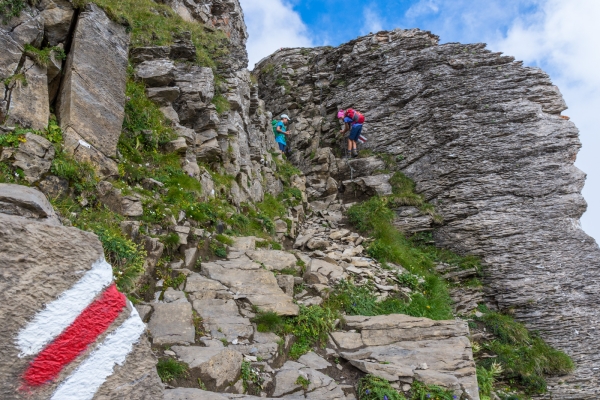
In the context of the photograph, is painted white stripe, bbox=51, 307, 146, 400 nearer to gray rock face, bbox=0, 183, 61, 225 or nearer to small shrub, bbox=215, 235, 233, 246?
gray rock face, bbox=0, 183, 61, 225

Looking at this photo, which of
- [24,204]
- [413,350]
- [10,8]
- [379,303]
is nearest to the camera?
[24,204]

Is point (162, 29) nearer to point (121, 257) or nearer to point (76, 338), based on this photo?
point (121, 257)

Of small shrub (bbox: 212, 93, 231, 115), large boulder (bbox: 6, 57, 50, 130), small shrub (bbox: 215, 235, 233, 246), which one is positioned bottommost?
small shrub (bbox: 215, 235, 233, 246)

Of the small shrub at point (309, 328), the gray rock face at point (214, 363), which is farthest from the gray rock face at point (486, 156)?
the gray rock face at point (214, 363)

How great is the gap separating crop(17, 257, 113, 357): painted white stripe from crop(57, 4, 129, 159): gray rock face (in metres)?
5.74

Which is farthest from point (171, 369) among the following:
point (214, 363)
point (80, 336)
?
point (80, 336)

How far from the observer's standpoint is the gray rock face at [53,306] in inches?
107

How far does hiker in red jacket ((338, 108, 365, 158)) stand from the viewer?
19.9m

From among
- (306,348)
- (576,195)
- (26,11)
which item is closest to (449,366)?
(306,348)

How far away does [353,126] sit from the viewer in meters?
19.8

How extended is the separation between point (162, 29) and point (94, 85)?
8.22 metres

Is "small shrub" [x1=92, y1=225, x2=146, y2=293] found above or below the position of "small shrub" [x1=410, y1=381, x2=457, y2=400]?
above

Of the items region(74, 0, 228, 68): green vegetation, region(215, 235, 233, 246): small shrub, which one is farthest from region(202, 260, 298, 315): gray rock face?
region(74, 0, 228, 68): green vegetation

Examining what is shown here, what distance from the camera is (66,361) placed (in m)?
2.92
